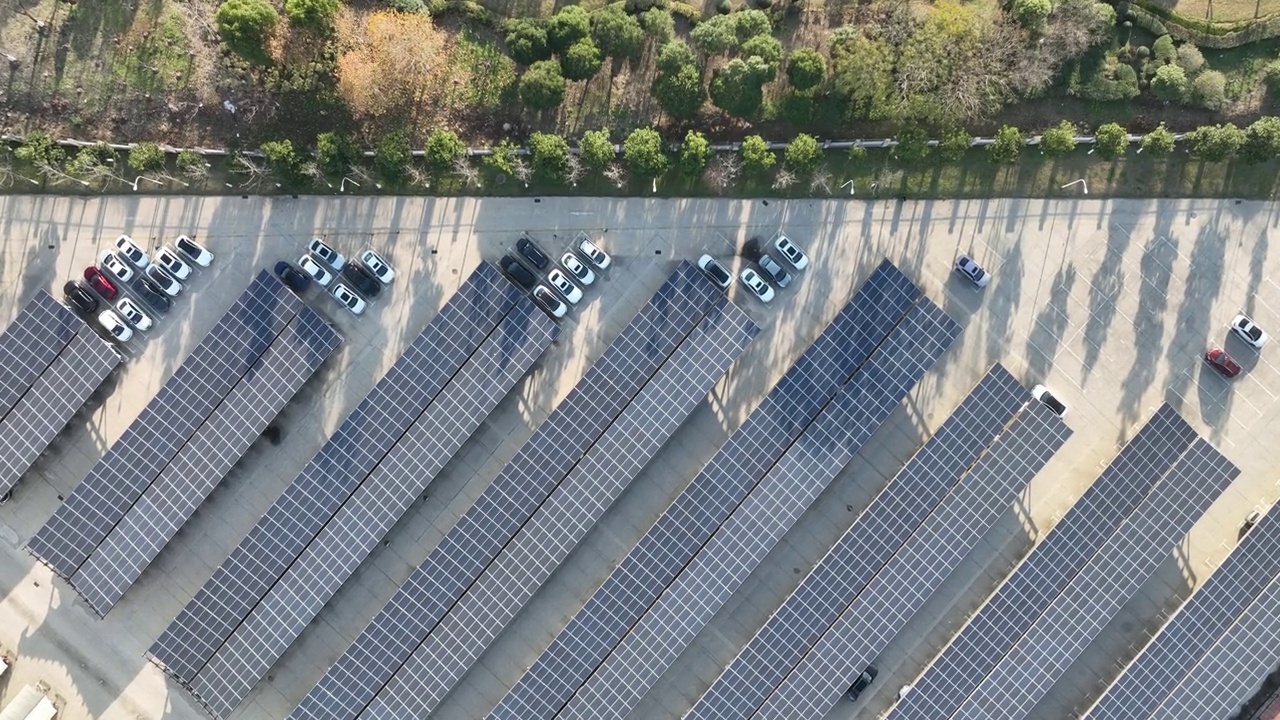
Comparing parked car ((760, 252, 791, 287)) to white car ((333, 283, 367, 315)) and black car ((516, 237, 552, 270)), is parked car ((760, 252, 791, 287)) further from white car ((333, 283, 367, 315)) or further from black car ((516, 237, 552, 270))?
white car ((333, 283, 367, 315))

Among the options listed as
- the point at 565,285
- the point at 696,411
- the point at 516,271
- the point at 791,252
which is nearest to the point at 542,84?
the point at 516,271

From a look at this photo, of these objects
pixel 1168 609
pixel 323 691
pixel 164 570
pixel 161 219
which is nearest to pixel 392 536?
pixel 323 691

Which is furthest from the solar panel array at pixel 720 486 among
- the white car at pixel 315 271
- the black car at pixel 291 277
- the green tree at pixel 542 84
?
the black car at pixel 291 277

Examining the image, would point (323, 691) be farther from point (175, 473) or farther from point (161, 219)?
point (161, 219)

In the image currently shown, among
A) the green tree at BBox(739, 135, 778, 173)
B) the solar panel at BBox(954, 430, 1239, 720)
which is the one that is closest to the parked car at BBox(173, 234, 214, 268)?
the green tree at BBox(739, 135, 778, 173)

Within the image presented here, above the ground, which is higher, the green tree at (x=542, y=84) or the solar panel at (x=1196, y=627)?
the green tree at (x=542, y=84)

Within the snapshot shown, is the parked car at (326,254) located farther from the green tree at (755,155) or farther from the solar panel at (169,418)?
the green tree at (755,155)
